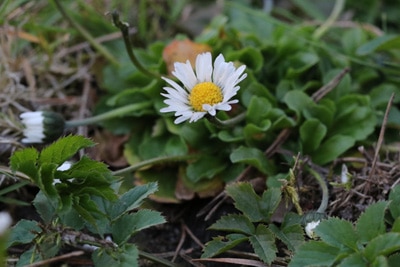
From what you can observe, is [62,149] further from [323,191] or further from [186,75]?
[323,191]

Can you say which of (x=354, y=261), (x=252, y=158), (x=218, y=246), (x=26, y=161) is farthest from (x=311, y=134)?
(x=26, y=161)

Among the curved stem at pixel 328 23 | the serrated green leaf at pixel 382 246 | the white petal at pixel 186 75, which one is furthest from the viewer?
the curved stem at pixel 328 23

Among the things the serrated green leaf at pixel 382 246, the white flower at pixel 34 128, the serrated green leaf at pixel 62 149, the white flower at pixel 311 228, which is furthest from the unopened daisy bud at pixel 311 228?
the white flower at pixel 34 128

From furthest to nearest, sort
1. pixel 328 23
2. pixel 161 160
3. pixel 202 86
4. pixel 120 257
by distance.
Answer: pixel 328 23 < pixel 161 160 < pixel 202 86 < pixel 120 257

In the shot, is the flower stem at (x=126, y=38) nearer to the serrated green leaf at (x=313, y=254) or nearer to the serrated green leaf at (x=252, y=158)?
the serrated green leaf at (x=252, y=158)

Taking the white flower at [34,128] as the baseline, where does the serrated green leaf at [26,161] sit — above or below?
above

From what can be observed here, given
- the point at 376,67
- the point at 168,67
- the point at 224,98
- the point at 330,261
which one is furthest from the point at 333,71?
the point at 330,261
